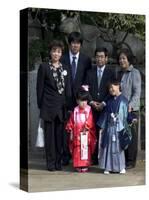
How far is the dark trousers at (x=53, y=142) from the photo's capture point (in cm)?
845

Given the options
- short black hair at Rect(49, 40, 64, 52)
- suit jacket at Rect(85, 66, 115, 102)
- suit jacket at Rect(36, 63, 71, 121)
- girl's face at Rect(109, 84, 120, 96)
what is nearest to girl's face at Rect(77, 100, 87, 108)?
suit jacket at Rect(85, 66, 115, 102)

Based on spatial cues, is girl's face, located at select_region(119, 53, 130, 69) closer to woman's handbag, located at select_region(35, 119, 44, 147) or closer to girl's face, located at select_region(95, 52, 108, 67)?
girl's face, located at select_region(95, 52, 108, 67)

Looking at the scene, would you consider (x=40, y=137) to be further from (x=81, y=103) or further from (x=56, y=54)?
(x=56, y=54)

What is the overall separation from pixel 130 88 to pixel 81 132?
34.8 inches

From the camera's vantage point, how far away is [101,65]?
8797 millimetres

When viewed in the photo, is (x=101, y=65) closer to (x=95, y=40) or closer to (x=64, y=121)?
(x=95, y=40)

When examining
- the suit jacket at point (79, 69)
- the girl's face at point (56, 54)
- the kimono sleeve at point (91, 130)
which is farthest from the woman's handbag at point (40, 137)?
the girl's face at point (56, 54)

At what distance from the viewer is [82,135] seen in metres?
8.70

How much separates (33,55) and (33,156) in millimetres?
1196

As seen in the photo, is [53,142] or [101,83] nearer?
[53,142]

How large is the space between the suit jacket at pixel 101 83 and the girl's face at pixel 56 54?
18.5 inches

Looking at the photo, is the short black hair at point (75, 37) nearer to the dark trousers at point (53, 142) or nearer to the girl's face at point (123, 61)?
the girl's face at point (123, 61)

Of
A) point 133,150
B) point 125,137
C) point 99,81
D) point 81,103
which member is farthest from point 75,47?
point 133,150

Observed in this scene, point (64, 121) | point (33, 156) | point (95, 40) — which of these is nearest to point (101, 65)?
point (95, 40)
